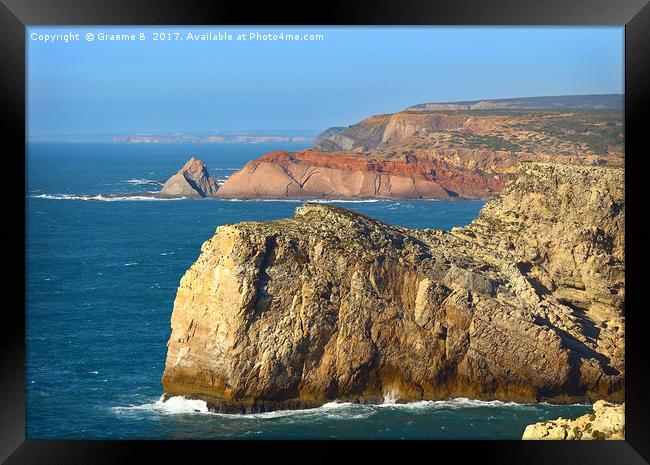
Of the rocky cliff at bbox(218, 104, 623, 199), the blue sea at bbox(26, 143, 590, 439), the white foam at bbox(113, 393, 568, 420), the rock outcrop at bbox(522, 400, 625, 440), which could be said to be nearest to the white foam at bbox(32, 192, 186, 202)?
the blue sea at bbox(26, 143, 590, 439)

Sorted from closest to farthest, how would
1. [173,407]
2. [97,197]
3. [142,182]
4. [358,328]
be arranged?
[173,407], [358,328], [97,197], [142,182]

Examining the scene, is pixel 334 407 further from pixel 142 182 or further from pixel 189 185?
pixel 142 182

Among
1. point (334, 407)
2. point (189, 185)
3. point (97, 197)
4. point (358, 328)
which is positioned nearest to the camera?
point (334, 407)

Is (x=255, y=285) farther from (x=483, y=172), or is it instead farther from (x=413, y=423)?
(x=483, y=172)

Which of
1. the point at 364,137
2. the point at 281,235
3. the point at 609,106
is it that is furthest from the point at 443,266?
the point at 364,137
